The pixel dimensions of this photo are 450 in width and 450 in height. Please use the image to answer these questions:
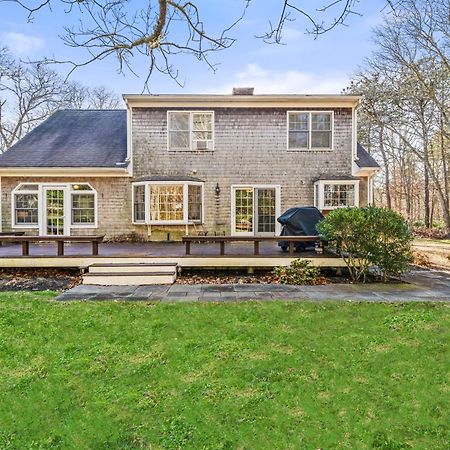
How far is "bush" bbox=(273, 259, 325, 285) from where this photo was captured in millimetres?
7172

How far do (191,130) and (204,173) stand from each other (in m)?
1.66

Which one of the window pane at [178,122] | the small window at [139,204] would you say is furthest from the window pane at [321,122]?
the small window at [139,204]

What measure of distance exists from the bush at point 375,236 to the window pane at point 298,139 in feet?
20.2

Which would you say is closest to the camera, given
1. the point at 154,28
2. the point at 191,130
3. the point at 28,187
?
the point at 154,28

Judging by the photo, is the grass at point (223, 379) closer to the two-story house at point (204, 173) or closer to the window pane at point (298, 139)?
the two-story house at point (204, 173)

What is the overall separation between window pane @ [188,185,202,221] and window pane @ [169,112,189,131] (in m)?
2.26

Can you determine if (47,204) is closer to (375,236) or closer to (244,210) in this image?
(244,210)

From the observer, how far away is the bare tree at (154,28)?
12.8 ft

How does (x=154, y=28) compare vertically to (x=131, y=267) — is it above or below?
above

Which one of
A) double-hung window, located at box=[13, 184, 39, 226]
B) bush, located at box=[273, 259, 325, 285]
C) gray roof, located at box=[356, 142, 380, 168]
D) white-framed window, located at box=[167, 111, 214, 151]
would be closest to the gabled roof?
gray roof, located at box=[356, 142, 380, 168]

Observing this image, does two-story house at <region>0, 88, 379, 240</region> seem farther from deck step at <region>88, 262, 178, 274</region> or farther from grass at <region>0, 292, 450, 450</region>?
grass at <region>0, 292, 450, 450</region>

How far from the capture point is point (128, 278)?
23.6ft

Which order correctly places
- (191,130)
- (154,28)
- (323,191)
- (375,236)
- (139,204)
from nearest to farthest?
1. (154,28)
2. (375,236)
3. (323,191)
4. (139,204)
5. (191,130)

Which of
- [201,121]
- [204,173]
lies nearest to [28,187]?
[204,173]
